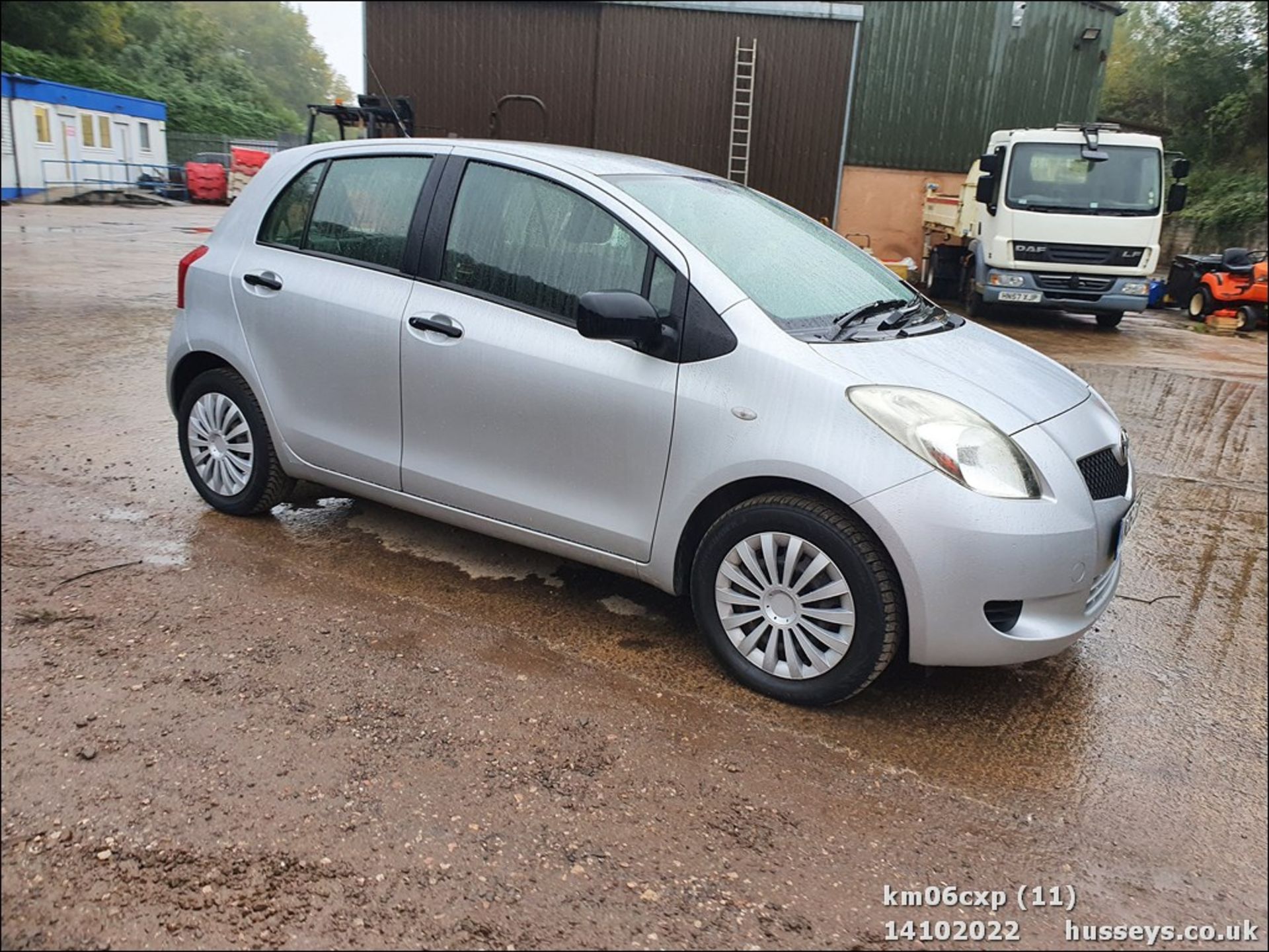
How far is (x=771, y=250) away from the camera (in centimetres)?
387

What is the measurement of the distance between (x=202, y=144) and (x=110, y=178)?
31.3 feet

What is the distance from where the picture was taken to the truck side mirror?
14.3 m

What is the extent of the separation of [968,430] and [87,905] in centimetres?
263

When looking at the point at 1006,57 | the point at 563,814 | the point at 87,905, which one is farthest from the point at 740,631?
the point at 1006,57

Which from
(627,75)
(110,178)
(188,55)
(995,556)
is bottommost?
(110,178)

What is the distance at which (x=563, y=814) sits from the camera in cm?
269

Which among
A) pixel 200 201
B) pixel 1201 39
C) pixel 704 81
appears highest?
pixel 1201 39

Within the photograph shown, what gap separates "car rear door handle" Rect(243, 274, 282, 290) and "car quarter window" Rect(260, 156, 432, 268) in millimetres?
175

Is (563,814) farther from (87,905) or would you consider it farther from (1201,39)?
(1201,39)

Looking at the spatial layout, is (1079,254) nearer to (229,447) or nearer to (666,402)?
(666,402)

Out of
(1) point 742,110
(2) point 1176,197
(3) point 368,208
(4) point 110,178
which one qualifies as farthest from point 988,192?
(4) point 110,178

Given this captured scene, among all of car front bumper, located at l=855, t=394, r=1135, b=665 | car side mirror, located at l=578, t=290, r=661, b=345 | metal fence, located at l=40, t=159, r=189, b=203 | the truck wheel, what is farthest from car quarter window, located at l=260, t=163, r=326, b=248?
metal fence, located at l=40, t=159, r=189, b=203

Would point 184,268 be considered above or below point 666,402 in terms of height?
above

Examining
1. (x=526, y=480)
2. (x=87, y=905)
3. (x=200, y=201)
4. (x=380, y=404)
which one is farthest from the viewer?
(x=200, y=201)
